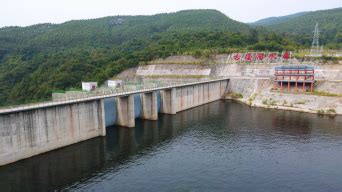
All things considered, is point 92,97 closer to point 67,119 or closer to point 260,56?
point 67,119

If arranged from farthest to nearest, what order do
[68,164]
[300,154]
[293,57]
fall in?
[293,57], [300,154], [68,164]

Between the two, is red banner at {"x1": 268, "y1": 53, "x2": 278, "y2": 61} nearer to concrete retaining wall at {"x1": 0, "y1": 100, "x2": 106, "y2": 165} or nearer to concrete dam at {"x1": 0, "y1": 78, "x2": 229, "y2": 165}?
Result: concrete dam at {"x1": 0, "y1": 78, "x2": 229, "y2": 165}

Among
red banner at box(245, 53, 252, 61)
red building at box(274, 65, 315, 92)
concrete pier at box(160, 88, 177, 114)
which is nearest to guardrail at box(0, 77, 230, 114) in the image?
concrete pier at box(160, 88, 177, 114)

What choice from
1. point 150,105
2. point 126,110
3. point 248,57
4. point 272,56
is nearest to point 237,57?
point 248,57

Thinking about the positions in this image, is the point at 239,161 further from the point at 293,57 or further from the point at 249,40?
the point at 249,40

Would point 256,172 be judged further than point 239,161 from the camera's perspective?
No

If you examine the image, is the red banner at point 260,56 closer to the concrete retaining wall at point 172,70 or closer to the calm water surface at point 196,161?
the concrete retaining wall at point 172,70

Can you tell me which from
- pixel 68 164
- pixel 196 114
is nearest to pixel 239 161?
pixel 68 164
